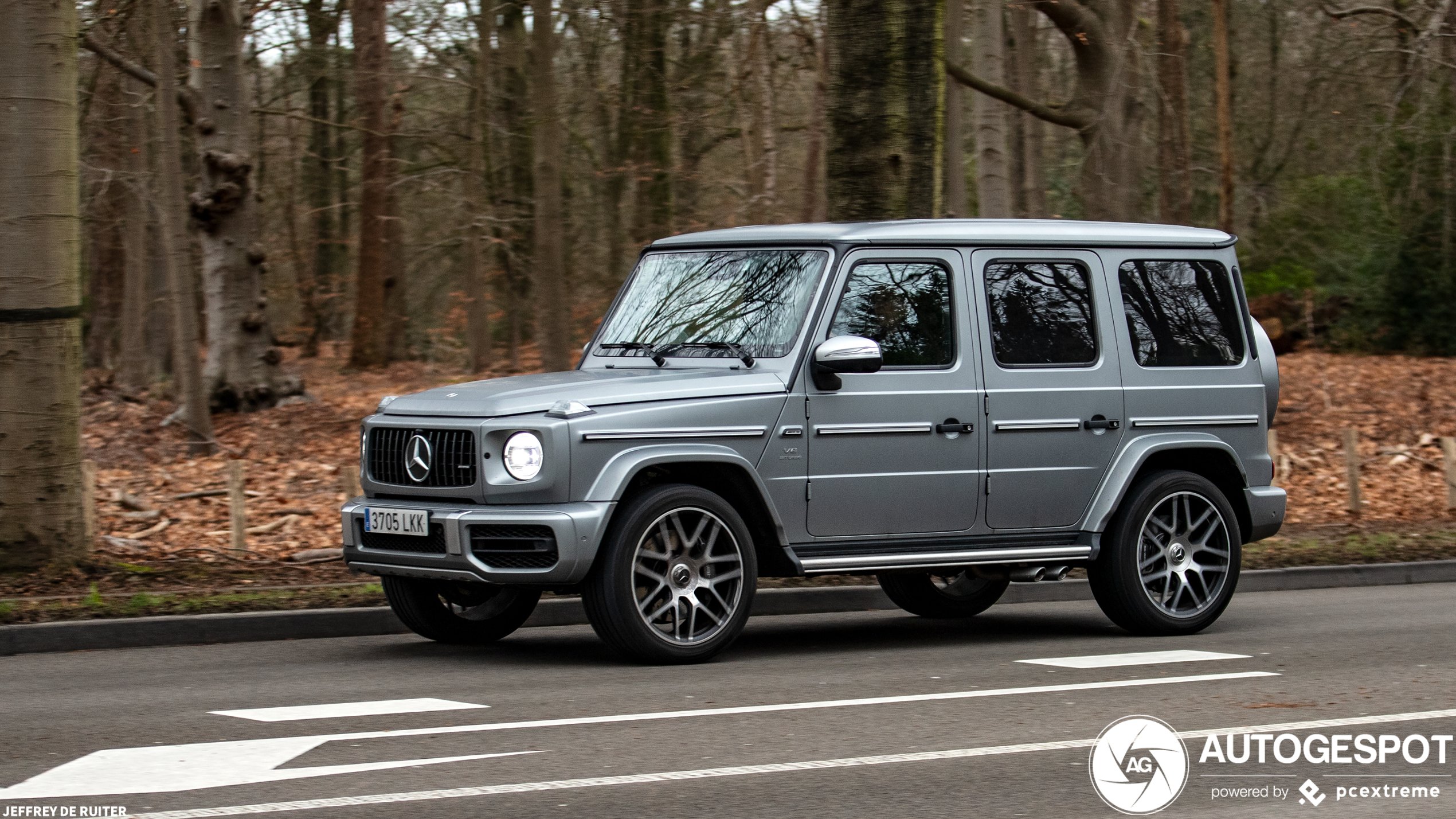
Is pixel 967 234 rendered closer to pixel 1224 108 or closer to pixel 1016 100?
pixel 1016 100

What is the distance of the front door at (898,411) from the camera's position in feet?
27.9

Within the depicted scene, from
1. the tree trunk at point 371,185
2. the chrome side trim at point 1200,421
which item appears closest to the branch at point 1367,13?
the tree trunk at point 371,185

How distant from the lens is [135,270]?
26.0 meters

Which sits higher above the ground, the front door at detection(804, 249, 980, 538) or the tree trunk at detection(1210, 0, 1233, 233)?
the tree trunk at detection(1210, 0, 1233, 233)

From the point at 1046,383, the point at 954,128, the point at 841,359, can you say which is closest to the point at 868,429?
the point at 841,359

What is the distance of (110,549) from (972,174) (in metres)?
24.1

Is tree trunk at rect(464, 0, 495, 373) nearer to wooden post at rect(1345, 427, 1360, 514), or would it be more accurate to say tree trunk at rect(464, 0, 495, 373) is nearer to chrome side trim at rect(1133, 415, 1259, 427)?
wooden post at rect(1345, 427, 1360, 514)

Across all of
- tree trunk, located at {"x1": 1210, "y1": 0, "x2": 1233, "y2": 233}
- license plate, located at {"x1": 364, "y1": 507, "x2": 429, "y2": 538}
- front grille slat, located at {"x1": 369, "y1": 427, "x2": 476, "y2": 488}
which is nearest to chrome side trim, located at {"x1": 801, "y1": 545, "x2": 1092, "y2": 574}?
front grille slat, located at {"x1": 369, "y1": 427, "x2": 476, "y2": 488}

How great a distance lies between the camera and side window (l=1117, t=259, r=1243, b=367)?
9695 mm

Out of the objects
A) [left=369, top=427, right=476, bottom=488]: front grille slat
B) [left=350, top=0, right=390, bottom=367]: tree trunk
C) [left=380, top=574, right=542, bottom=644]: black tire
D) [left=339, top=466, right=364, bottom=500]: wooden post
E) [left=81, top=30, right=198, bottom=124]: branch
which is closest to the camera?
[left=369, top=427, right=476, bottom=488]: front grille slat

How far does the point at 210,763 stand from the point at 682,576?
2755 mm

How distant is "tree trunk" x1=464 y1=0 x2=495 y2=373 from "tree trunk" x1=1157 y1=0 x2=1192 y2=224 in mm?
9426

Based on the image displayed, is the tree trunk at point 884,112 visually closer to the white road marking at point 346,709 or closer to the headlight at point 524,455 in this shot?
the headlight at point 524,455

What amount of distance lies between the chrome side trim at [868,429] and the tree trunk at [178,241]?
11.5 metres
